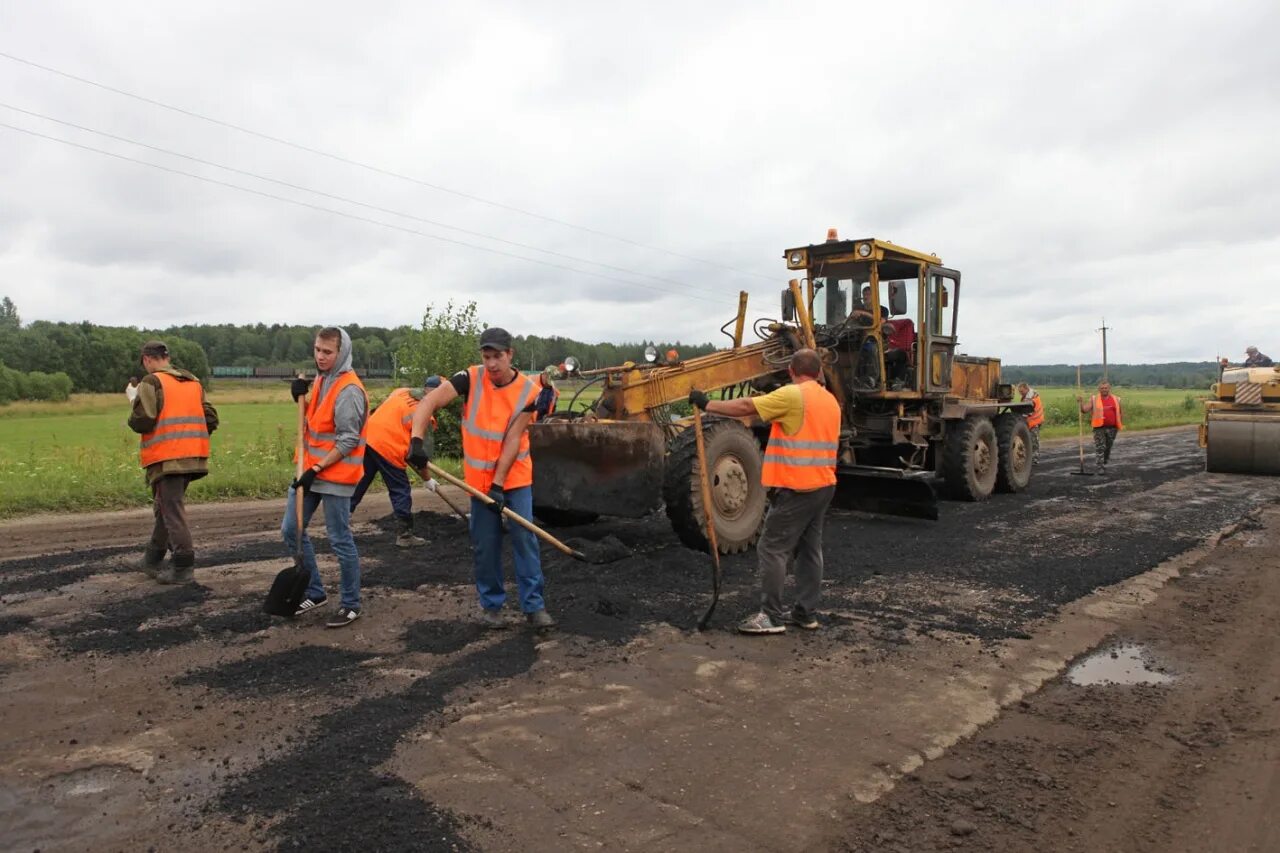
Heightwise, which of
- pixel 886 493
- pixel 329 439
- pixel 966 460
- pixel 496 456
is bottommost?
pixel 886 493

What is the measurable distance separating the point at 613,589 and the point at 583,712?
2.22 metres

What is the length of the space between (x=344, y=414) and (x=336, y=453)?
0.84ft

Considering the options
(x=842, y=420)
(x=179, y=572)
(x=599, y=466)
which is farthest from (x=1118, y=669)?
(x=179, y=572)

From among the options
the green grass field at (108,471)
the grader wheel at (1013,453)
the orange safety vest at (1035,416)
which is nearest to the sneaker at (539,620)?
the green grass field at (108,471)

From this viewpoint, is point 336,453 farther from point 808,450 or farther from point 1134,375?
point 1134,375

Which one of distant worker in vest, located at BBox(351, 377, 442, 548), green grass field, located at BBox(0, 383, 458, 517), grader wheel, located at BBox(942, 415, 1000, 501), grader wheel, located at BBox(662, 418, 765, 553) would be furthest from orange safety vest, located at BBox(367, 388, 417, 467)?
grader wheel, located at BBox(942, 415, 1000, 501)

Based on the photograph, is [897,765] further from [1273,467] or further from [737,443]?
[1273,467]

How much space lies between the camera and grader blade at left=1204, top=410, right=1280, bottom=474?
549 inches

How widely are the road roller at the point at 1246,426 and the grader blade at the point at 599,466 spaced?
1195 centimetres

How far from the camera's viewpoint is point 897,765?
345 centimetres

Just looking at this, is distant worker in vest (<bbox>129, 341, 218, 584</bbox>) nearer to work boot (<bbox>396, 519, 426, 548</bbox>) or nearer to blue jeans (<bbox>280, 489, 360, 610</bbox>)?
blue jeans (<bbox>280, 489, 360, 610</bbox>)

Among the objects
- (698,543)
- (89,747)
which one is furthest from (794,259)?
(89,747)

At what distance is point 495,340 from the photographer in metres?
5.12

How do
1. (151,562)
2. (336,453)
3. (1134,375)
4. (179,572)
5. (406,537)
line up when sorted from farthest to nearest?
(1134,375) → (406,537) → (151,562) → (179,572) → (336,453)
